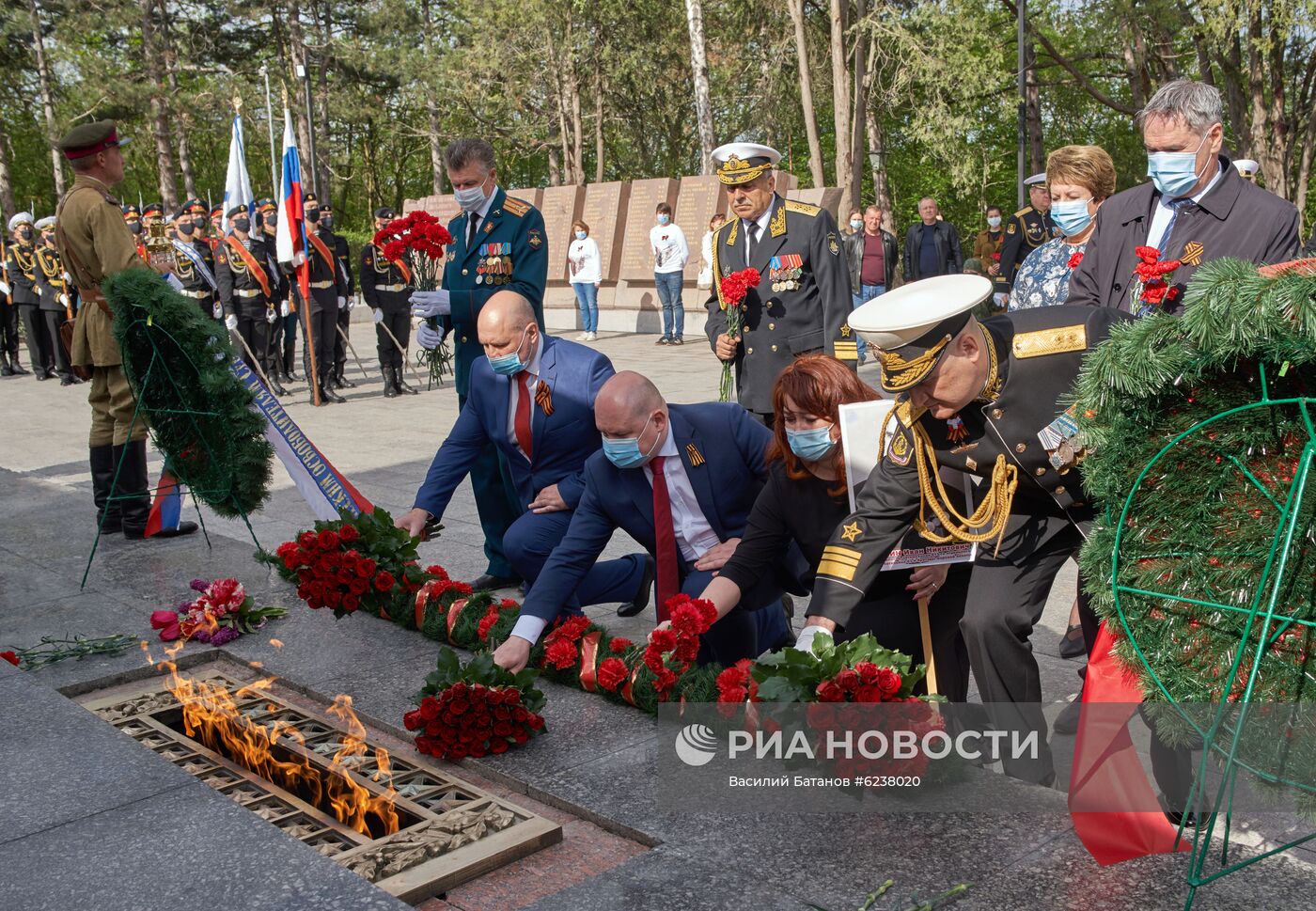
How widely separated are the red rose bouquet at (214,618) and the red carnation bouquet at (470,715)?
1.60 metres

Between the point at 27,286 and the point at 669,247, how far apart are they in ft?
29.4

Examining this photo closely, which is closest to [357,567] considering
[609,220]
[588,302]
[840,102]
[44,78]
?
[588,302]

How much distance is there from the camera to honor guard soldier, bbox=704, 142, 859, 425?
6008 millimetres

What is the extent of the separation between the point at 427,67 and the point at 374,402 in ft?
86.4

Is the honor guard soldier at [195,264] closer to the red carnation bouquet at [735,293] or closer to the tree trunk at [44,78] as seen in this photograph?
the red carnation bouquet at [735,293]

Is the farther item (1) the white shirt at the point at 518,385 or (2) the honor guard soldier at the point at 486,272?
(2) the honor guard soldier at the point at 486,272

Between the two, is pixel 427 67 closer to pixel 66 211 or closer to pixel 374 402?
pixel 374 402

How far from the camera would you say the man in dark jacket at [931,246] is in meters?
17.0

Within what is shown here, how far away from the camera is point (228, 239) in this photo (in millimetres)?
14852

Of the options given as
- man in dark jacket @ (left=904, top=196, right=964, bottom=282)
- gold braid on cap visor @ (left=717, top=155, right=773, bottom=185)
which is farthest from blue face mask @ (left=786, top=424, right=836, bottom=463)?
man in dark jacket @ (left=904, top=196, right=964, bottom=282)

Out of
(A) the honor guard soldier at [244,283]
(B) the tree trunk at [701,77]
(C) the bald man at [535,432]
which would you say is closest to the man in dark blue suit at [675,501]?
(C) the bald man at [535,432]

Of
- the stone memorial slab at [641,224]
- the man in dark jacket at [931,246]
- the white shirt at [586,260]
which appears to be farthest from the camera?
the stone memorial slab at [641,224]

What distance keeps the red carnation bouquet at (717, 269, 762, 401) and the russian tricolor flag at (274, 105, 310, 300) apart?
334 inches

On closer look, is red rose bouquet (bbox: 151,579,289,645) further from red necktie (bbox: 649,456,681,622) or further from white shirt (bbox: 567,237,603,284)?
white shirt (bbox: 567,237,603,284)
